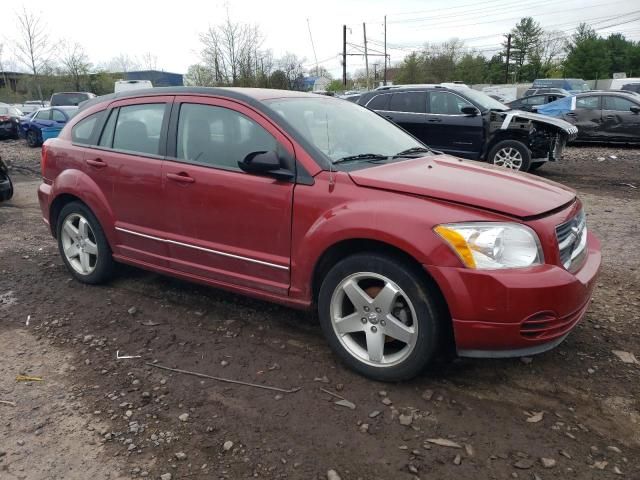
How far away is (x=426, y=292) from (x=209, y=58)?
92.7 ft

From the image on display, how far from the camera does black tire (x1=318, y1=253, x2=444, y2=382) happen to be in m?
2.93

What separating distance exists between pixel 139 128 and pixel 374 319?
2505 millimetres

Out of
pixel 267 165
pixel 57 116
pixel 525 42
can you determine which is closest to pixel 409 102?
pixel 267 165

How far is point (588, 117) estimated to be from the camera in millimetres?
14016

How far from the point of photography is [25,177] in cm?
1199

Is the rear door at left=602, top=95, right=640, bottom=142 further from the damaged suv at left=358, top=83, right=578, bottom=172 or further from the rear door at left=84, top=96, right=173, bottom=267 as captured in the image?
the rear door at left=84, top=96, right=173, bottom=267

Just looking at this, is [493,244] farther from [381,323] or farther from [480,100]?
[480,100]

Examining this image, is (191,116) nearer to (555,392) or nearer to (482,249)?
(482,249)

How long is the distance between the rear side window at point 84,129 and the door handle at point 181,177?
1213 mm

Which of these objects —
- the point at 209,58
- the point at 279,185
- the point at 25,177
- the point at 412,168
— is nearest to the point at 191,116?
the point at 279,185

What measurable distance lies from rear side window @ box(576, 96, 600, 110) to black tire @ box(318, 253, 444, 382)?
13.2 m

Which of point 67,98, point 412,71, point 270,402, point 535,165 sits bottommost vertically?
point 270,402

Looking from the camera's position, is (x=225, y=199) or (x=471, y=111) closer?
(x=225, y=199)

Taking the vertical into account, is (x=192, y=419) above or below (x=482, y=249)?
below
